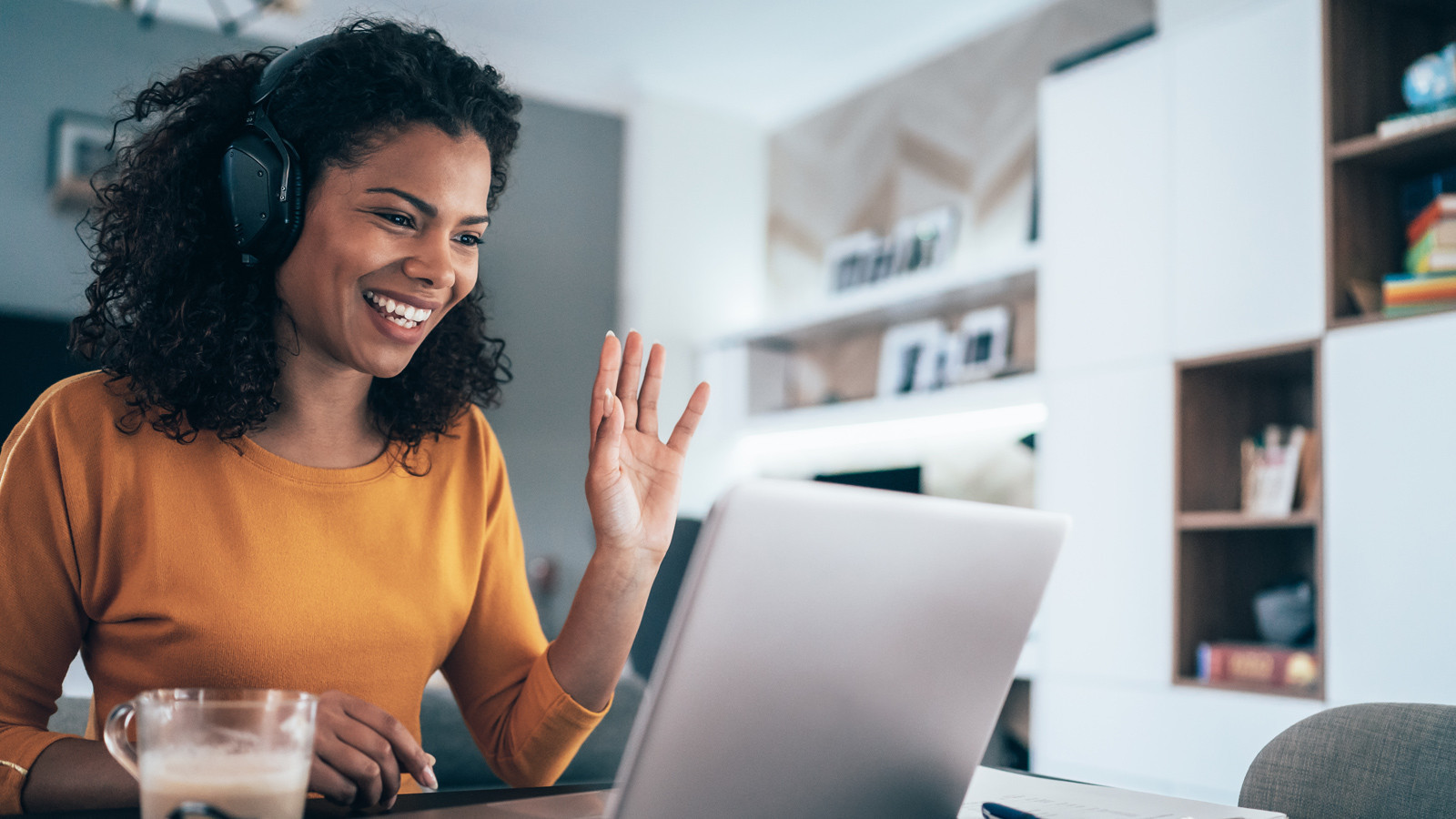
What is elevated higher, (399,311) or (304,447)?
(399,311)

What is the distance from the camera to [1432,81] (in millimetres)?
2141

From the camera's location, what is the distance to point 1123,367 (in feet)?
8.64

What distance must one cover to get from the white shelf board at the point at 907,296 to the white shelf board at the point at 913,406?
0.99 feet

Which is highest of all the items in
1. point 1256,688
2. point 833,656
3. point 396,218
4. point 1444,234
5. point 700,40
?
point 700,40

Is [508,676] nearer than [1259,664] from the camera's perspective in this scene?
Yes

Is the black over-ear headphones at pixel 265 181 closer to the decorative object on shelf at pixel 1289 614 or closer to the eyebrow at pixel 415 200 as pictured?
the eyebrow at pixel 415 200

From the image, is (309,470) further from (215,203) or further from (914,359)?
(914,359)

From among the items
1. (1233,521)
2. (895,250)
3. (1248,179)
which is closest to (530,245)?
(895,250)

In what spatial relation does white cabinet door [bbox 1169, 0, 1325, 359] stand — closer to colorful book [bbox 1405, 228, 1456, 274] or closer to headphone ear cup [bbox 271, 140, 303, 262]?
colorful book [bbox 1405, 228, 1456, 274]

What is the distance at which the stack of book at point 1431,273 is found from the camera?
206 centimetres

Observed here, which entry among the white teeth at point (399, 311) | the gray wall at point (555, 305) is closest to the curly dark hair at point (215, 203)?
the white teeth at point (399, 311)

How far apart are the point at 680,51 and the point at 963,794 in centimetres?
393

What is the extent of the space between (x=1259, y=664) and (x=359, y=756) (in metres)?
2.18

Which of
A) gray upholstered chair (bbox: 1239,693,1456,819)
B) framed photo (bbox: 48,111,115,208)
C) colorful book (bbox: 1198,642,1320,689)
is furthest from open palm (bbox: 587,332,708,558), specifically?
framed photo (bbox: 48,111,115,208)
